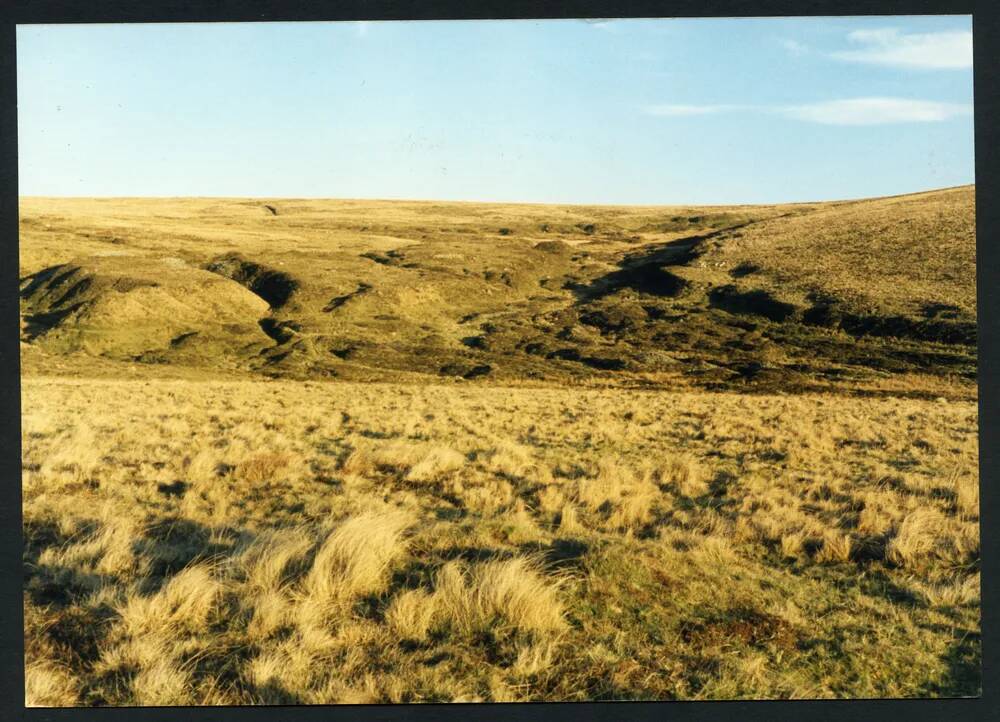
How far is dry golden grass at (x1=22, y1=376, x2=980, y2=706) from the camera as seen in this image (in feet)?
13.5

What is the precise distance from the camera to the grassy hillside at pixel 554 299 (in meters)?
18.1

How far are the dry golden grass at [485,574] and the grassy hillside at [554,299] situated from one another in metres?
9.80

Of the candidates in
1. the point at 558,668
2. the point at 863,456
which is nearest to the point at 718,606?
the point at 558,668

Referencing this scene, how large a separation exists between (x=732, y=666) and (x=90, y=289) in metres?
20.5

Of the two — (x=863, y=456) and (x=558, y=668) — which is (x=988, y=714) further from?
(x=863, y=456)

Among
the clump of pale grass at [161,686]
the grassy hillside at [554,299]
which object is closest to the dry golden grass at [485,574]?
the clump of pale grass at [161,686]

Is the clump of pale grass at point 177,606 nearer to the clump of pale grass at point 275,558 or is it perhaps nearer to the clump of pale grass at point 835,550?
the clump of pale grass at point 275,558

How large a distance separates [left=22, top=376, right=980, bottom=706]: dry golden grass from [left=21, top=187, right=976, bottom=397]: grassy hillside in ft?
32.2

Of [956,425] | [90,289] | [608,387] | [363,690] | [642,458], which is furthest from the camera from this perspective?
[90,289]

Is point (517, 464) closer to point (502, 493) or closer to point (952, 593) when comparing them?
point (502, 493)

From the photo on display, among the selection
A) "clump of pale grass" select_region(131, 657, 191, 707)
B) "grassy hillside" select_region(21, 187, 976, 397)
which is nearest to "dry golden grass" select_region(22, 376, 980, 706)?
"clump of pale grass" select_region(131, 657, 191, 707)

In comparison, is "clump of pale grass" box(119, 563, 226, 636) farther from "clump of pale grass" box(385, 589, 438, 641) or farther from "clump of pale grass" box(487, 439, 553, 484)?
"clump of pale grass" box(487, 439, 553, 484)

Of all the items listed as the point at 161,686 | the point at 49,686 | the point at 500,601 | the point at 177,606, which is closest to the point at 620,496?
the point at 500,601

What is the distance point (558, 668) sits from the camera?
4.14 m
